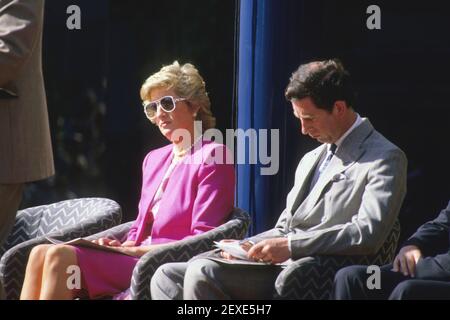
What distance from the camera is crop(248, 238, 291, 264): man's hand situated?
17.7ft

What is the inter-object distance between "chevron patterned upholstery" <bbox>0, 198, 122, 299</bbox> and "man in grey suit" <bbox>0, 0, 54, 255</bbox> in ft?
2.08

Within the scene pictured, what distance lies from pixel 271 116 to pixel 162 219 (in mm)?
989

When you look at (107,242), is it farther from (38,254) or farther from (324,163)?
(324,163)

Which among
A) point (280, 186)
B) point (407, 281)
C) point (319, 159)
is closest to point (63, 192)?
point (280, 186)

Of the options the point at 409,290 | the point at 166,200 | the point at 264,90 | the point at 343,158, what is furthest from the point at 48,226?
the point at 409,290

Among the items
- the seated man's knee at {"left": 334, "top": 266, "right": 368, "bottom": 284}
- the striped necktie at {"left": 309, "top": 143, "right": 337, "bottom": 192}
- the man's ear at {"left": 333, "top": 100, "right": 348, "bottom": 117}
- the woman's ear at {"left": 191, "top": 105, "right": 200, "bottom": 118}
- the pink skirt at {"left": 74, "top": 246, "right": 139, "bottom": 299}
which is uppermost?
the man's ear at {"left": 333, "top": 100, "right": 348, "bottom": 117}

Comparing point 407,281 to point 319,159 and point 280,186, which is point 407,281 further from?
point 280,186

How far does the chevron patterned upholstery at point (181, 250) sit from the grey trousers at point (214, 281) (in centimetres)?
10

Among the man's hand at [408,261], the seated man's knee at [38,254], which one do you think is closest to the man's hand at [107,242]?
the seated man's knee at [38,254]

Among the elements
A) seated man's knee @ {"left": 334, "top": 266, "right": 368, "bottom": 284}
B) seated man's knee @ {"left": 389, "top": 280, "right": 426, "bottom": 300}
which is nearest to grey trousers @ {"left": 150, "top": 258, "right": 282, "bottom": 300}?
seated man's knee @ {"left": 334, "top": 266, "right": 368, "bottom": 284}

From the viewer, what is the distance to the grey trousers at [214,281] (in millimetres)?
5340

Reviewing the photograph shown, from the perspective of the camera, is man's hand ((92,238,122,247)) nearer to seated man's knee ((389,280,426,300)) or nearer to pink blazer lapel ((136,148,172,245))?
pink blazer lapel ((136,148,172,245))

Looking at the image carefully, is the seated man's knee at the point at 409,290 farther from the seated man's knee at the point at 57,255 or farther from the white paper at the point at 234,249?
the seated man's knee at the point at 57,255

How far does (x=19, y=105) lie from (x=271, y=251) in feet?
4.12
